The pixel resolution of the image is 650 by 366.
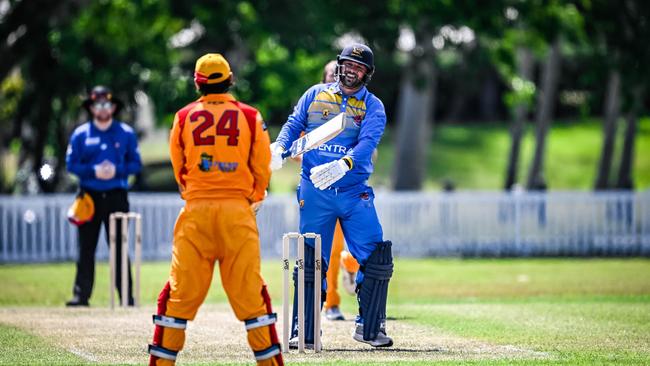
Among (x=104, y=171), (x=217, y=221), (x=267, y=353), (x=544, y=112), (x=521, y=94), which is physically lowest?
(x=267, y=353)

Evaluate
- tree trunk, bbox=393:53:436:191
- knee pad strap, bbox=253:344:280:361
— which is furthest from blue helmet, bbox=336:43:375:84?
tree trunk, bbox=393:53:436:191

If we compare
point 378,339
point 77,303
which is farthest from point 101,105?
point 378,339

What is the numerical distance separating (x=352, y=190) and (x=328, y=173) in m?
0.59

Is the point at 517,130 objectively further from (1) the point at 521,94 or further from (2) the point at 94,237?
(2) the point at 94,237

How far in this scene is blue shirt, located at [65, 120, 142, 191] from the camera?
1501 cm

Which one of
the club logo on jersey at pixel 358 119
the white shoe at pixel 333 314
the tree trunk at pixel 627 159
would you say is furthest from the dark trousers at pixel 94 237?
the tree trunk at pixel 627 159

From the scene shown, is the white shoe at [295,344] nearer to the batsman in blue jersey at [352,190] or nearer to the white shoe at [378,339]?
the batsman in blue jersey at [352,190]

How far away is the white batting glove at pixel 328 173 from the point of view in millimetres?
10547

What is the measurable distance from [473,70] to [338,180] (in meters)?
23.0

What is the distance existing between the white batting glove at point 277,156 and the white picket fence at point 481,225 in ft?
48.7

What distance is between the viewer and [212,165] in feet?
29.3

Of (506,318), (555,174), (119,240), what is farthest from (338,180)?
(555,174)

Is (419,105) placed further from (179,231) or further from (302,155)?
(179,231)

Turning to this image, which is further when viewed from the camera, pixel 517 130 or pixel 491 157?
pixel 491 157
